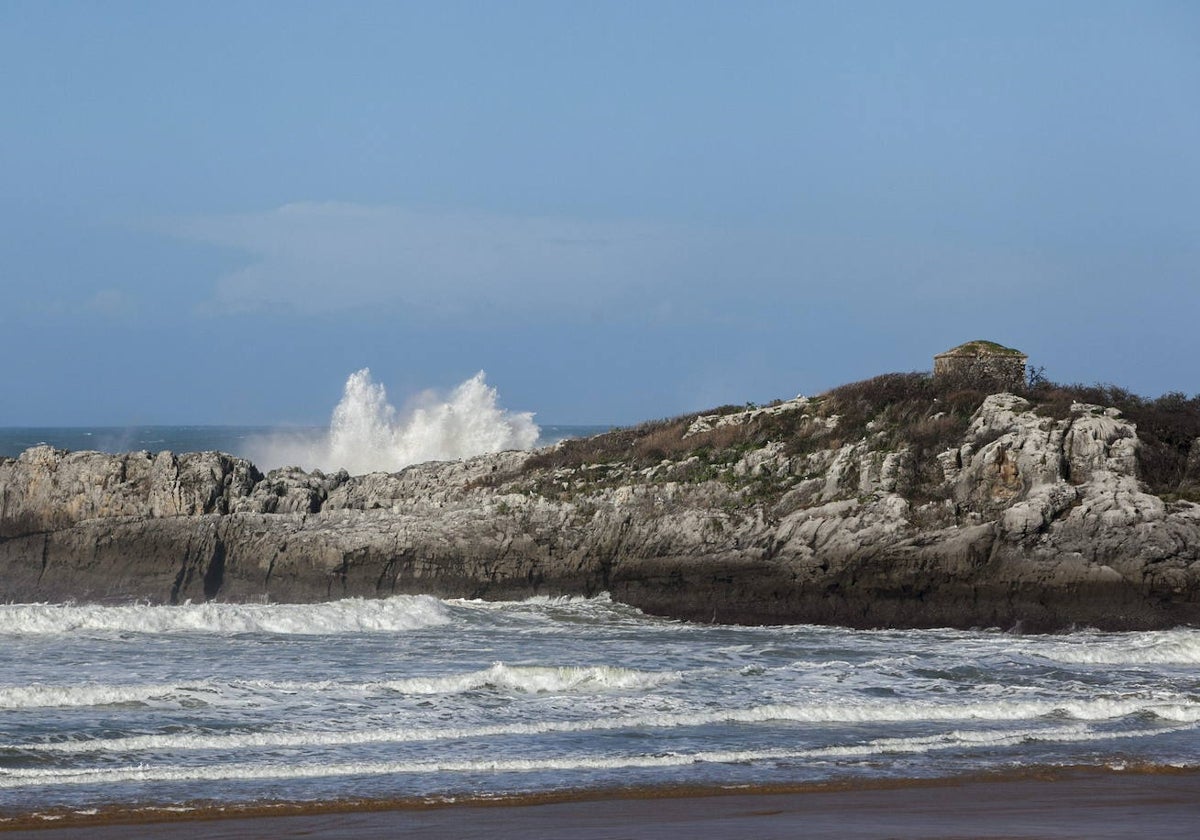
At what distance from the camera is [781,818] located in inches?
538

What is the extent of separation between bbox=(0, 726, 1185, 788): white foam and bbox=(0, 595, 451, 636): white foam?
37.8 ft

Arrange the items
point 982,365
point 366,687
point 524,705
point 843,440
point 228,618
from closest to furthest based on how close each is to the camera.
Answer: point 524,705 < point 366,687 < point 228,618 < point 843,440 < point 982,365

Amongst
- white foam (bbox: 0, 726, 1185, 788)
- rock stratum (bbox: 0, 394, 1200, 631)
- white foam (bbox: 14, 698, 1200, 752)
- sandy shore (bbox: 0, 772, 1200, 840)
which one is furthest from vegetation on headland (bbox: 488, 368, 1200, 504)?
sandy shore (bbox: 0, 772, 1200, 840)

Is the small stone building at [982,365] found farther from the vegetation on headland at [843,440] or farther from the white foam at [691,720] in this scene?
the white foam at [691,720]

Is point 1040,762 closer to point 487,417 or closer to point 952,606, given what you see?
point 952,606

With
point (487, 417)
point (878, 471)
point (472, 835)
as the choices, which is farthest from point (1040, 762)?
point (487, 417)

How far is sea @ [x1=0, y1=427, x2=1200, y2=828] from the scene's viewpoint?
50.7ft

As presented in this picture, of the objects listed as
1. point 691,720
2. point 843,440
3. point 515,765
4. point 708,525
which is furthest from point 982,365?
point 515,765

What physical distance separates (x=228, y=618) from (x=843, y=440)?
14.8 metres

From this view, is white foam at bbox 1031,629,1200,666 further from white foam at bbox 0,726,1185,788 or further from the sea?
white foam at bbox 0,726,1185,788

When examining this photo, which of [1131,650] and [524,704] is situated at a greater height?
[1131,650]

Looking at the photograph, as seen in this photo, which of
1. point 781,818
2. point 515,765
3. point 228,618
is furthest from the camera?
point 228,618

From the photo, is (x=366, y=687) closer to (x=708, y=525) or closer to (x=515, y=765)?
(x=515, y=765)

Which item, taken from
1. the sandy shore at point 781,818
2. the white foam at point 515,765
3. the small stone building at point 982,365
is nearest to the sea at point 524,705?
the white foam at point 515,765
